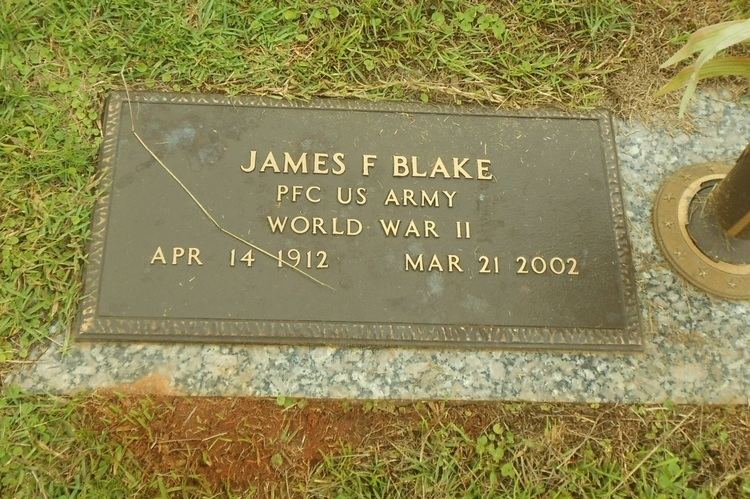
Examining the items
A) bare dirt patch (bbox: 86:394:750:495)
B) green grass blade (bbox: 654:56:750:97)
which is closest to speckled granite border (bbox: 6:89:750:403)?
bare dirt patch (bbox: 86:394:750:495)

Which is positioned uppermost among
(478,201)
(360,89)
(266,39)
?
(266,39)

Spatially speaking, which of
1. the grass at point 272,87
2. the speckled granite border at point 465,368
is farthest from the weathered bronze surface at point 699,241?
the grass at point 272,87

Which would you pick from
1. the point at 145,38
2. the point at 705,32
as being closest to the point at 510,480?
the point at 705,32

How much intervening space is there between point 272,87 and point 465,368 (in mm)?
1303

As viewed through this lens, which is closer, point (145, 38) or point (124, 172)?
point (124, 172)

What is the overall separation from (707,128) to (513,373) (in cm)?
132

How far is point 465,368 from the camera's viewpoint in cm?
201

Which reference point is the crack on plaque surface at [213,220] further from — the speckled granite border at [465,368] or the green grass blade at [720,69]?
the green grass blade at [720,69]

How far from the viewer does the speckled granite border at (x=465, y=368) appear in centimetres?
195

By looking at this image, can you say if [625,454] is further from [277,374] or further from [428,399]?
[277,374]

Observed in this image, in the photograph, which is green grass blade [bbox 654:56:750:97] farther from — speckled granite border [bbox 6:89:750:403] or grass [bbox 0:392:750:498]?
grass [bbox 0:392:750:498]

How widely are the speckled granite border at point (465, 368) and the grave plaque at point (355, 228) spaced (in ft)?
0.19

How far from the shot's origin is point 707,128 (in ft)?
7.74

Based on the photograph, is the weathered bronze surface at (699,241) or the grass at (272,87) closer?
the grass at (272,87)
